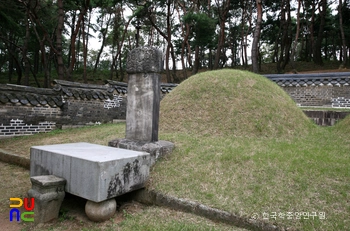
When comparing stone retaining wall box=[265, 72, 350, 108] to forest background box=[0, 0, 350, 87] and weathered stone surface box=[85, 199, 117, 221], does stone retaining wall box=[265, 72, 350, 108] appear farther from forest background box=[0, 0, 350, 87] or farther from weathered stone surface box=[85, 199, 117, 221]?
weathered stone surface box=[85, 199, 117, 221]

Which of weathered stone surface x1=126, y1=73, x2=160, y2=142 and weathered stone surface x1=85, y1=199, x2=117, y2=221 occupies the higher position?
weathered stone surface x1=126, y1=73, x2=160, y2=142

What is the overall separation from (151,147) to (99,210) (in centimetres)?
142

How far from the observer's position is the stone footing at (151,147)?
398 centimetres

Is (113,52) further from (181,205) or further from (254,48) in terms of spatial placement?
(181,205)

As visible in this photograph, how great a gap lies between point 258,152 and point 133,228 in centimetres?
243

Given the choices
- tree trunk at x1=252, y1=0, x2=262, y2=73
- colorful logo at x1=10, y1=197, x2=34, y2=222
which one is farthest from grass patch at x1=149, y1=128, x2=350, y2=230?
tree trunk at x1=252, y1=0, x2=262, y2=73

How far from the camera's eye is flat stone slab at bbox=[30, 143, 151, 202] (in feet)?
9.12

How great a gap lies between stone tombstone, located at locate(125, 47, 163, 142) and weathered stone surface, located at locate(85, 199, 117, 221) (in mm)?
1502

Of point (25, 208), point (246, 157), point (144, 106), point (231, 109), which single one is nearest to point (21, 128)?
point (25, 208)

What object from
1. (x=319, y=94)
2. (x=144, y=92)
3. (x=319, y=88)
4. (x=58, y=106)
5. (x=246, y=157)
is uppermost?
(x=319, y=88)

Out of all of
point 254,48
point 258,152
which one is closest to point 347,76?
point 254,48

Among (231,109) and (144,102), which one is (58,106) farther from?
(231,109)

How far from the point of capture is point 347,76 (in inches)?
350

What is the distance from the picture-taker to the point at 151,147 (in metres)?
4.01
